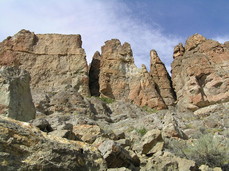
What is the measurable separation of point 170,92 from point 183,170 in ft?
99.0

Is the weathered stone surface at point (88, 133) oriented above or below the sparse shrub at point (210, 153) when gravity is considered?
above

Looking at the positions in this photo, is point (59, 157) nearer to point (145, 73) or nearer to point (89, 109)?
point (89, 109)

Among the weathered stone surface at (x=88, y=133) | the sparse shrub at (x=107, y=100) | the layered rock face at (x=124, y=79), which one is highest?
the layered rock face at (x=124, y=79)

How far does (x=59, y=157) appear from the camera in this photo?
4547mm

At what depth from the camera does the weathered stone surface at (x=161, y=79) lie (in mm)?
34656

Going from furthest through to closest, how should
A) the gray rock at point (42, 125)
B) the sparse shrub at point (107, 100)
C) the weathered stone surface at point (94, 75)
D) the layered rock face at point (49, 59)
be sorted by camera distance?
1. the weathered stone surface at point (94, 75)
2. the layered rock face at point (49, 59)
3. the sparse shrub at point (107, 100)
4. the gray rock at point (42, 125)

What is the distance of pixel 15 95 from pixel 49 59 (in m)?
24.1

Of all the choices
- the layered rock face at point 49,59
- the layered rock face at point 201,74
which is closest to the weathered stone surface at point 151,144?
the layered rock face at point 49,59

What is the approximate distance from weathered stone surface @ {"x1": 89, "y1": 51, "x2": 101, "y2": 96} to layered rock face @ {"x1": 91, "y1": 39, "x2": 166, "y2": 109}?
1.26 meters

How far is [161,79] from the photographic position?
3656 centimetres

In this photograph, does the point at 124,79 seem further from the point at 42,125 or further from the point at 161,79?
the point at 42,125

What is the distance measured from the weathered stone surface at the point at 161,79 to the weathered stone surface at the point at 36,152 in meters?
29.5

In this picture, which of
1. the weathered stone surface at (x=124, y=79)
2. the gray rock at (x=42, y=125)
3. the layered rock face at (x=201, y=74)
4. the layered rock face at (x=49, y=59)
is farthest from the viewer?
the weathered stone surface at (x=124, y=79)

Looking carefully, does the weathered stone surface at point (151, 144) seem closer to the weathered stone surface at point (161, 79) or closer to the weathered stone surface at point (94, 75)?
the weathered stone surface at point (94, 75)
